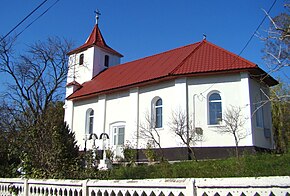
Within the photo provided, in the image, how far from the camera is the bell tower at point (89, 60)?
31.7 meters

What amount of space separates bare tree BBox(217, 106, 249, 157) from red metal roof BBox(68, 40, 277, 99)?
2738 millimetres

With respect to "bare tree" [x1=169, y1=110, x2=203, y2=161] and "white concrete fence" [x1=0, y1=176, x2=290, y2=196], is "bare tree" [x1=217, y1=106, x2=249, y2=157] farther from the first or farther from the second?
"white concrete fence" [x1=0, y1=176, x2=290, y2=196]

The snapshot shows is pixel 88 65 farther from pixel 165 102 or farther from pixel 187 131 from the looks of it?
pixel 187 131

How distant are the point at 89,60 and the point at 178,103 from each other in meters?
14.8

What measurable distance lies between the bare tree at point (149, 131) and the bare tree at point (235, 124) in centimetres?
442

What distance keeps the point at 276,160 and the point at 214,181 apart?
12.3 metres

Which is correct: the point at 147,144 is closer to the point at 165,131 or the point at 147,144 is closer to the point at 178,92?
the point at 165,131

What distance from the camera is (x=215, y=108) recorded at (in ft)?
67.6

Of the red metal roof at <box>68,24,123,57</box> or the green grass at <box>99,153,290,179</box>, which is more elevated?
the red metal roof at <box>68,24,123,57</box>

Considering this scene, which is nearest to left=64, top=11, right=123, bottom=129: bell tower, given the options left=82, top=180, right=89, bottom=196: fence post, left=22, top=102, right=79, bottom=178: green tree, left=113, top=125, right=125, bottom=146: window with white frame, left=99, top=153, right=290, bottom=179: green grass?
left=113, top=125, right=125, bottom=146: window with white frame

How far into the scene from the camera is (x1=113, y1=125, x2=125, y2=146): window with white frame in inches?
963

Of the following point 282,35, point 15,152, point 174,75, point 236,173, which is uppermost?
point 174,75

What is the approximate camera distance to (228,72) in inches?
794

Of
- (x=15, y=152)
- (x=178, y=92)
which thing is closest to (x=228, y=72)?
(x=178, y=92)
